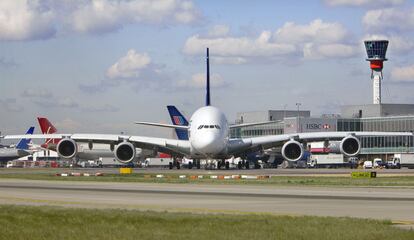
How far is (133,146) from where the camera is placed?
8988 cm

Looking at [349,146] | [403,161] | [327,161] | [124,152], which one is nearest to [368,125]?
[327,161]

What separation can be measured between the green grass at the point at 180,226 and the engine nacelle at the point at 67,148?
200ft

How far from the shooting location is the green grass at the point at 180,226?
2095 cm

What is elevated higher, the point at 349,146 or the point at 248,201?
the point at 349,146

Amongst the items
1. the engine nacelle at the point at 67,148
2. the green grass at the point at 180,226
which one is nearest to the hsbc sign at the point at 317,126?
→ the engine nacelle at the point at 67,148

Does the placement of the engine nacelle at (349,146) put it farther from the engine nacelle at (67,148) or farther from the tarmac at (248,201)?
the tarmac at (248,201)

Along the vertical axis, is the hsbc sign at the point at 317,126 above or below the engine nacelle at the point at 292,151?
above

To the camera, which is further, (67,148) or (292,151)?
(292,151)

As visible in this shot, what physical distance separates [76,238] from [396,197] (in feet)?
63.6

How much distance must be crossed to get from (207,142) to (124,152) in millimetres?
9445

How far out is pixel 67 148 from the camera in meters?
88.1

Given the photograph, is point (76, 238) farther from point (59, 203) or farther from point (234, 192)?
point (234, 192)

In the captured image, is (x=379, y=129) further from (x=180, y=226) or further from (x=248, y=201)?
(x=180, y=226)

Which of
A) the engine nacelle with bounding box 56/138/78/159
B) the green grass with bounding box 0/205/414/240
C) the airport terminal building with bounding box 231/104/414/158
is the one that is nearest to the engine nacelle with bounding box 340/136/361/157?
the engine nacelle with bounding box 56/138/78/159
